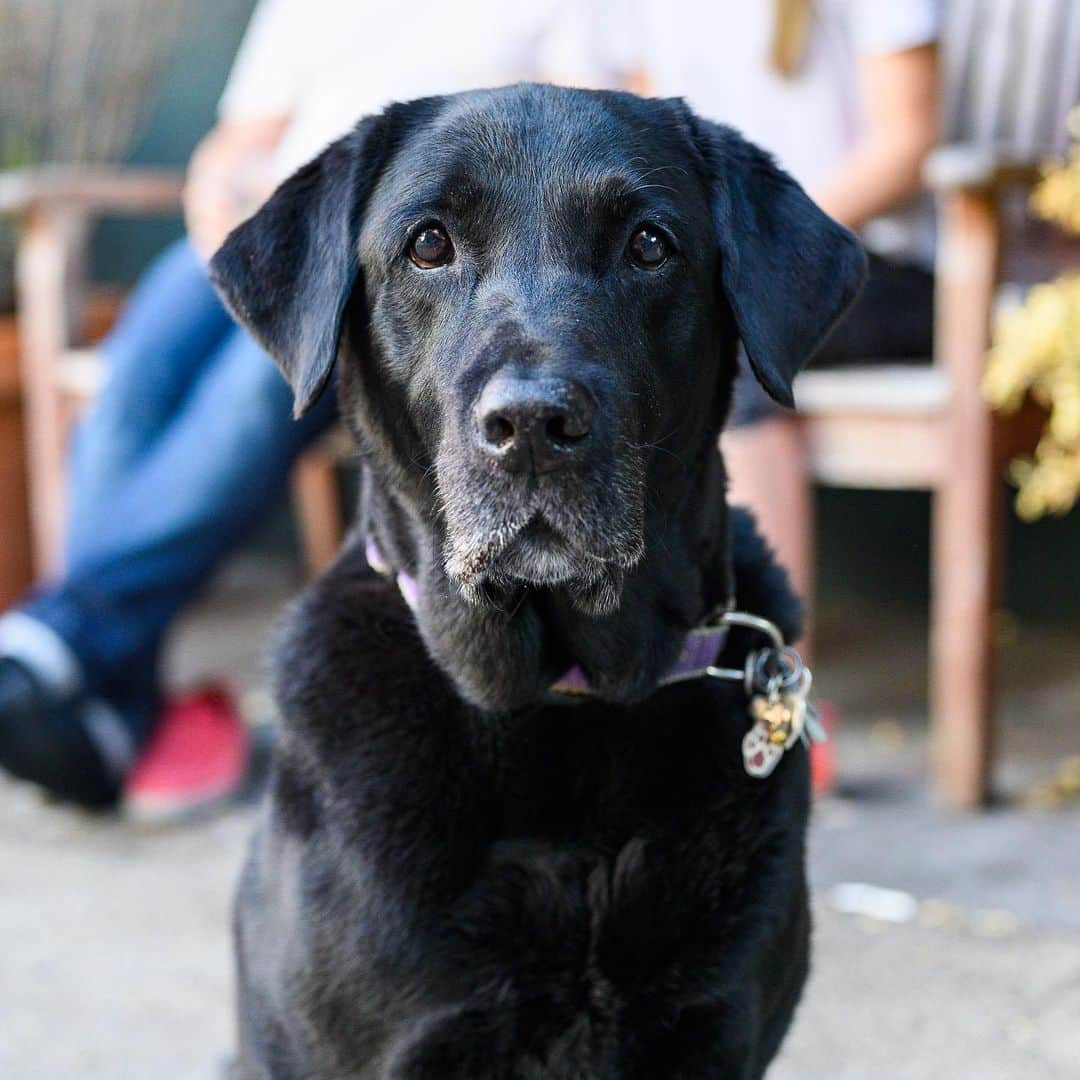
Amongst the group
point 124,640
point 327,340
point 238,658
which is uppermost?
point 327,340

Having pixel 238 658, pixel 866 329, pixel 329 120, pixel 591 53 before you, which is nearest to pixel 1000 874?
pixel 866 329

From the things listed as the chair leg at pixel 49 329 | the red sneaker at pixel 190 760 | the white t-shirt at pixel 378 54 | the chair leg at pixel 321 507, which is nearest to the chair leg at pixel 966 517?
the white t-shirt at pixel 378 54

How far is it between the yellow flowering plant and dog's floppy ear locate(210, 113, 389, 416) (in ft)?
3.81

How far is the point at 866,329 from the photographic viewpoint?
2756mm

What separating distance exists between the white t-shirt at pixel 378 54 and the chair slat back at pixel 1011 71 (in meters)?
0.97

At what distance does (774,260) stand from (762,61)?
122cm

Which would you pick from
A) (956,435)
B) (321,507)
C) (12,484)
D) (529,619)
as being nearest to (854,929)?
(956,435)

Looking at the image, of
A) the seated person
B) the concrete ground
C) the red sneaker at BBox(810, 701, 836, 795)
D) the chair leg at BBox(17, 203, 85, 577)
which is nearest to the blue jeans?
the seated person

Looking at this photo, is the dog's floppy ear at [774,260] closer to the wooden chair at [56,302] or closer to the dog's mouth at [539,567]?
the dog's mouth at [539,567]

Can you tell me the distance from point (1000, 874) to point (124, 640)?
166 cm

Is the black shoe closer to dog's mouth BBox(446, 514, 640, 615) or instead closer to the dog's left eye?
dog's mouth BBox(446, 514, 640, 615)

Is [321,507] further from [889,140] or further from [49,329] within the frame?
[889,140]

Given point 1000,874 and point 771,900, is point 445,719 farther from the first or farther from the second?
point 1000,874

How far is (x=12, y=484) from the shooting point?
388 centimetres
